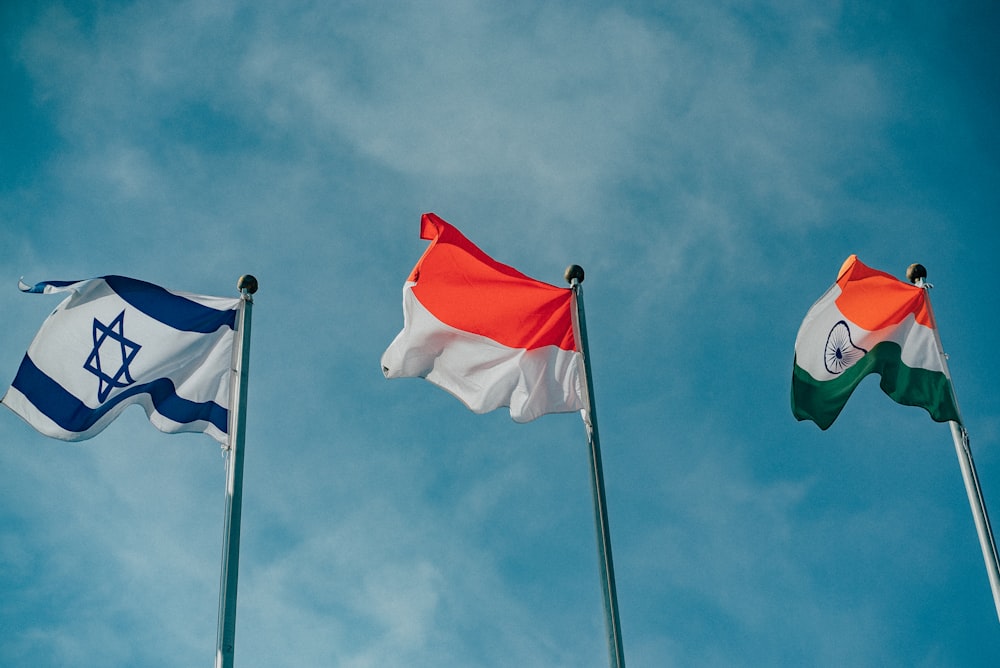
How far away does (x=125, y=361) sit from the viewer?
1642cm

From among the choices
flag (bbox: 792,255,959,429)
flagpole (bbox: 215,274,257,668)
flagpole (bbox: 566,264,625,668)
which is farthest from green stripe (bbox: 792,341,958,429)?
flagpole (bbox: 215,274,257,668)

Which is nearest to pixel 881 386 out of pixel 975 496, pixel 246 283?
pixel 975 496

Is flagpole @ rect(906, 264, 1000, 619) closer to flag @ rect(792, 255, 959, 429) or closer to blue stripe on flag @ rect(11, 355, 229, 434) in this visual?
flag @ rect(792, 255, 959, 429)

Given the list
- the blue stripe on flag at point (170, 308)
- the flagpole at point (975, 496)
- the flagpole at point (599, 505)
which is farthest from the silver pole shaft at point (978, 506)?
the blue stripe on flag at point (170, 308)

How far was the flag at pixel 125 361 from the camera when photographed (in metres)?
15.8

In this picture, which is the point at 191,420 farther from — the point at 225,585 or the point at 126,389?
the point at 225,585

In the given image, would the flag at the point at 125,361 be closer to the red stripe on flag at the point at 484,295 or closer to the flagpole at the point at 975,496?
the red stripe on flag at the point at 484,295

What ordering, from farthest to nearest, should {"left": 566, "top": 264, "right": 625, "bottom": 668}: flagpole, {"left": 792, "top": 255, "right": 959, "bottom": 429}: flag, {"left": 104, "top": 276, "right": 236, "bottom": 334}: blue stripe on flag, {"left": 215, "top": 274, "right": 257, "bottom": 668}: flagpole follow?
{"left": 792, "top": 255, "right": 959, "bottom": 429}: flag
{"left": 104, "top": 276, "right": 236, "bottom": 334}: blue stripe on flag
{"left": 566, "top": 264, "right": 625, "bottom": 668}: flagpole
{"left": 215, "top": 274, "right": 257, "bottom": 668}: flagpole

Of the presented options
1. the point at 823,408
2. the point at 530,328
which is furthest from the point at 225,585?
the point at 823,408

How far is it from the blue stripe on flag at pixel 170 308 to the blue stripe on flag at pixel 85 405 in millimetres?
1002

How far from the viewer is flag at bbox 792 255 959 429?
18.1 meters

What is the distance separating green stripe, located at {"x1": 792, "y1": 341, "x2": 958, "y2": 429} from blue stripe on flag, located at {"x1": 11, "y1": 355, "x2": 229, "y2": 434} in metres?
9.05

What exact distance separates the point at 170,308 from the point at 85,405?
201 centimetres

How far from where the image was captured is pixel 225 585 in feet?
43.8
